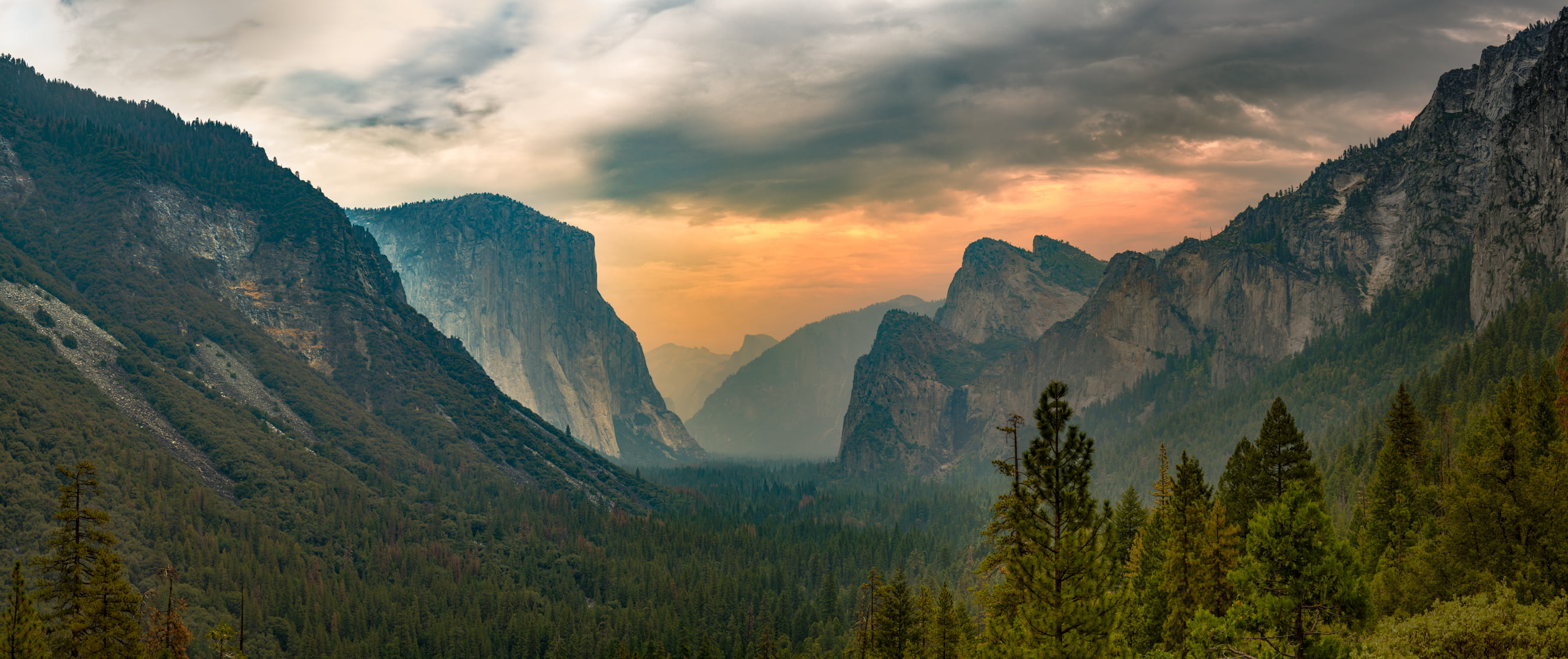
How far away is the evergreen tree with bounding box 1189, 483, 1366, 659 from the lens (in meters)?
41.1

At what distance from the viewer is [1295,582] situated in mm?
41906

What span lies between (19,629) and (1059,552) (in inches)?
2082

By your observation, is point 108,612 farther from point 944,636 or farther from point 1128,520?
point 1128,520

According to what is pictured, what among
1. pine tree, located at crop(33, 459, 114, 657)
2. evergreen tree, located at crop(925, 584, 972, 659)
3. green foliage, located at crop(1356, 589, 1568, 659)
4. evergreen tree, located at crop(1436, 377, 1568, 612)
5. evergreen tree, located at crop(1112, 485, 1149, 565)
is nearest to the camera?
green foliage, located at crop(1356, 589, 1568, 659)

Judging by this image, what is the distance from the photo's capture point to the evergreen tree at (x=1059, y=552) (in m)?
42.3

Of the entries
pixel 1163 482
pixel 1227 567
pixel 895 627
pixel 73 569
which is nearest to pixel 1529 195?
pixel 1163 482

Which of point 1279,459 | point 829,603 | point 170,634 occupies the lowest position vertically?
point 829,603

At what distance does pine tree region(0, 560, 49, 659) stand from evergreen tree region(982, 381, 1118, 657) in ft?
162

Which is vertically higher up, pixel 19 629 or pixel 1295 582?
pixel 1295 582

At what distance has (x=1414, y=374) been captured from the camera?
19750 cm

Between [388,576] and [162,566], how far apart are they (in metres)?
38.6

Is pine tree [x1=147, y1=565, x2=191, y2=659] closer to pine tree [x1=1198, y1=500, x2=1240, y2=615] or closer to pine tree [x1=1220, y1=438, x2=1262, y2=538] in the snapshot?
pine tree [x1=1198, y1=500, x2=1240, y2=615]

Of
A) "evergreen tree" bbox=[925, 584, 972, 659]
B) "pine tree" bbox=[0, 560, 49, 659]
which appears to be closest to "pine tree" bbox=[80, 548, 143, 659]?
"pine tree" bbox=[0, 560, 49, 659]

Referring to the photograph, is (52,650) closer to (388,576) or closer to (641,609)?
(641,609)
